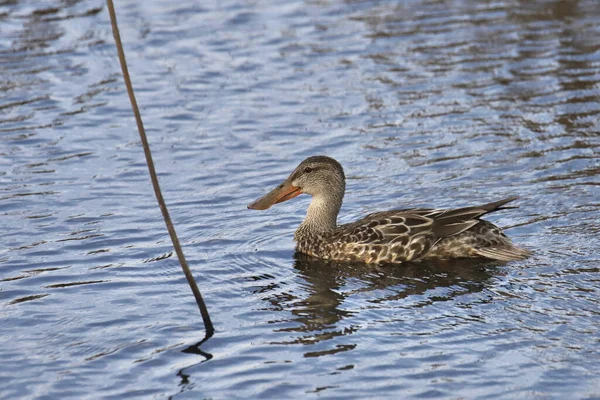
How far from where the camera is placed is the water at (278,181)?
7547 mm

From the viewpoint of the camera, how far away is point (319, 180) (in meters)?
10.5

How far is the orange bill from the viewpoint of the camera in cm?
1061

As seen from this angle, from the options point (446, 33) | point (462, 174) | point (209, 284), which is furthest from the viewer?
point (446, 33)

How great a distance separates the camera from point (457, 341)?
25.5 feet

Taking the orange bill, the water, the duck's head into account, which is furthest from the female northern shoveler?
the orange bill

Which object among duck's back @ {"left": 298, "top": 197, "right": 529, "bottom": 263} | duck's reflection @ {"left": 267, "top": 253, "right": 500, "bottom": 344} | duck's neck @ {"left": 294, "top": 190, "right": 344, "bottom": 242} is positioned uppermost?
duck's neck @ {"left": 294, "top": 190, "right": 344, "bottom": 242}

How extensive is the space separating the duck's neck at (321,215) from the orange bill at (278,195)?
0.26m

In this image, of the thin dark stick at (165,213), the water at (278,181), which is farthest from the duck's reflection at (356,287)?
the thin dark stick at (165,213)

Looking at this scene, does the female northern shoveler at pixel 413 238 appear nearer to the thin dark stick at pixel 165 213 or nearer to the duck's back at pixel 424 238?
the duck's back at pixel 424 238

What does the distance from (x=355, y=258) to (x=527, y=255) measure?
1491 millimetres

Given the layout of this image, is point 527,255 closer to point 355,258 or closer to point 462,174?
point 355,258

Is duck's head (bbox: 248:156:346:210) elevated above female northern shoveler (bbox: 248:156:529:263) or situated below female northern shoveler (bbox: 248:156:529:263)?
above

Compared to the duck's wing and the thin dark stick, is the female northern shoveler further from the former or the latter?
the thin dark stick

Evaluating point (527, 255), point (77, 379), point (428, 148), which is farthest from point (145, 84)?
point (77, 379)
